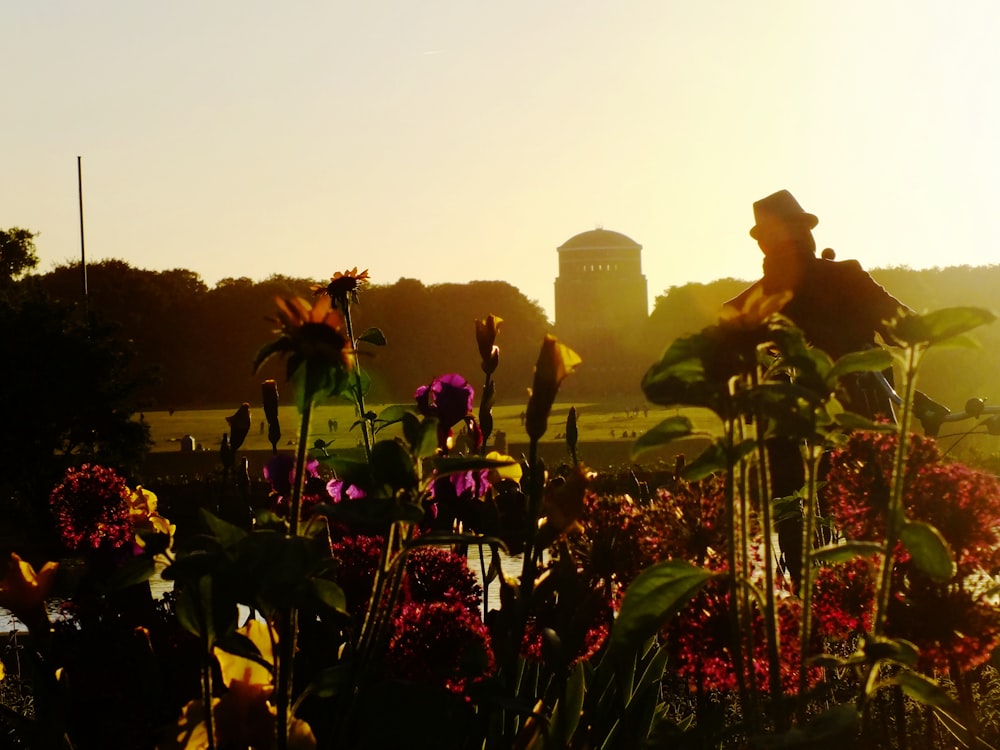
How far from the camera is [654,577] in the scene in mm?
869

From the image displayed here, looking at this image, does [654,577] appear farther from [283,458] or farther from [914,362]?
[283,458]

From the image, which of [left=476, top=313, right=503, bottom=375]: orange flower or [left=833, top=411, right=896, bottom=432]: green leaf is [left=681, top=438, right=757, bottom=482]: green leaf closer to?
[left=833, top=411, right=896, bottom=432]: green leaf

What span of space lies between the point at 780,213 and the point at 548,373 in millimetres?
3706

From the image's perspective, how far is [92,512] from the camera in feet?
5.51

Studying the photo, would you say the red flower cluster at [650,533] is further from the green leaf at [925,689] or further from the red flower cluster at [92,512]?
the red flower cluster at [92,512]

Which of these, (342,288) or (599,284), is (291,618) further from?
(599,284)

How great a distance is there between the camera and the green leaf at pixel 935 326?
0.82 metres

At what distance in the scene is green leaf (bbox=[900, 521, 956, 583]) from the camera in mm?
817

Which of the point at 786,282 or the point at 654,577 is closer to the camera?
the point at 654,577

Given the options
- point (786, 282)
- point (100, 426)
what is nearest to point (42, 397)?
point (100, 426)

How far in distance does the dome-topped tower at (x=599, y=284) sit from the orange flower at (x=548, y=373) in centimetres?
9122

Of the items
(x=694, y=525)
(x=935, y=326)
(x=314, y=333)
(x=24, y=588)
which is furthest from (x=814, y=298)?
(x=314, y=333)

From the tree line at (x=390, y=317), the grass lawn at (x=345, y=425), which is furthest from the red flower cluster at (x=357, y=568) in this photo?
the tree line at (x=390, y=317)

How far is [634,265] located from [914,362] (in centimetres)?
10387
